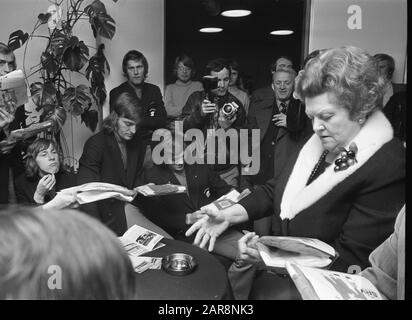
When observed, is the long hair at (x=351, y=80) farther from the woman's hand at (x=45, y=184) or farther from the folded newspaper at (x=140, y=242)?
the woman's hand at (x=45, y=184)

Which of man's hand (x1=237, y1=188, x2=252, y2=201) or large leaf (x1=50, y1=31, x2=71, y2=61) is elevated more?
large leaf (x1=50, y1=31, x2=71, y2=61)

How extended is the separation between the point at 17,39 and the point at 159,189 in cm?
99

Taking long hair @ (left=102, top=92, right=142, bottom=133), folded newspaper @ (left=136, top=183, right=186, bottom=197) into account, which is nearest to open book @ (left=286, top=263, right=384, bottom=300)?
folded newspaper @ (left=136, top=183, right=186, bottom=197)

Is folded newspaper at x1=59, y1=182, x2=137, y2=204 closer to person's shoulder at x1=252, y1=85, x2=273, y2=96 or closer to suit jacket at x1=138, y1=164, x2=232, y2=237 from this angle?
suit jacket at x1=138, y1=164, x2=232, y2=237

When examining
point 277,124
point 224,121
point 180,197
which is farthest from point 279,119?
point 180,197

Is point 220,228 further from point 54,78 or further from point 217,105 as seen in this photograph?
point 54,78

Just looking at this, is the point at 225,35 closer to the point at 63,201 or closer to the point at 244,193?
the point at 244,193

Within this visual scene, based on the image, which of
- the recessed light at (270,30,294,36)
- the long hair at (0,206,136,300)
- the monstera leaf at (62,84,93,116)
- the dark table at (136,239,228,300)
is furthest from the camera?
the monstera leaf at (62,84,93,116)

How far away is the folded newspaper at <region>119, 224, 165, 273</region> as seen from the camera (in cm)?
192

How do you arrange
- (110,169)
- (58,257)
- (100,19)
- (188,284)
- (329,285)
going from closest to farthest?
(58,257), (329,285), (188,284), (100,19), (110,169)

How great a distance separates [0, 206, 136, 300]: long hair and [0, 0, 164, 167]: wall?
43.4 inches

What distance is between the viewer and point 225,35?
6.25 feet

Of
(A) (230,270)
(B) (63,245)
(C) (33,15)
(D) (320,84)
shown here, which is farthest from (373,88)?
(C) (33,15)

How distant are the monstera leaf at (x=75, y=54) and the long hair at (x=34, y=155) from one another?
0.39 m
